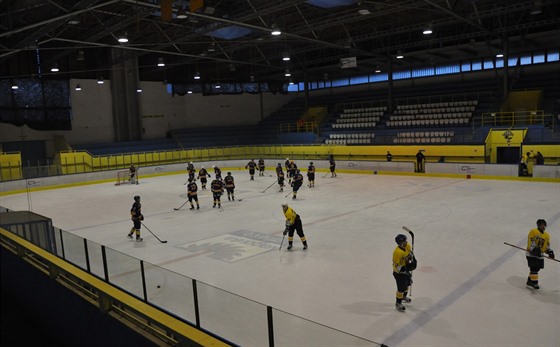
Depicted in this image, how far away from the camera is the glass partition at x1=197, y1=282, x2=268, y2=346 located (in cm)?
456

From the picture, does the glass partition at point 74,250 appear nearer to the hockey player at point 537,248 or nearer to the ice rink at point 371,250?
the ice rink at point 371,250

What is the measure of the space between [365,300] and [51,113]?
35.3 meters

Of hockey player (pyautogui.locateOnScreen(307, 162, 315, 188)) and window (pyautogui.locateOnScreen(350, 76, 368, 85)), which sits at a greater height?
window (pyautogui.locateOnScreen(350, 76, 368, 85))

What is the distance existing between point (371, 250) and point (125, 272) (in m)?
6.31

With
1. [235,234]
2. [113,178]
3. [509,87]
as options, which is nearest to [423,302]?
[235,234]

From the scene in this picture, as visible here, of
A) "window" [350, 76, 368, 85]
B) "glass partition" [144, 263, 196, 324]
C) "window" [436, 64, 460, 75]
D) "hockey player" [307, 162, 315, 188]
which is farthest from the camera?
"window" [350, 76, 368, 85]

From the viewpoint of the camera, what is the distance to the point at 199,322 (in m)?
5.33

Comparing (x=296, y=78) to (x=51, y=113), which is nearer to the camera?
(x=51, y=113)

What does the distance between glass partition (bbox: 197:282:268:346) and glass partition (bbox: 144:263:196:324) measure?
0.67ft

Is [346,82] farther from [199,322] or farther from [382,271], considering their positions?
[199,322]

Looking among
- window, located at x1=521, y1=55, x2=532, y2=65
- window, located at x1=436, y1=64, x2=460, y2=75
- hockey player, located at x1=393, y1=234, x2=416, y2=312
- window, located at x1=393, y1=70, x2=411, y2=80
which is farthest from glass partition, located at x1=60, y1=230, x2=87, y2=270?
window, located at x1=393, y1=70, x2=411, y2=80

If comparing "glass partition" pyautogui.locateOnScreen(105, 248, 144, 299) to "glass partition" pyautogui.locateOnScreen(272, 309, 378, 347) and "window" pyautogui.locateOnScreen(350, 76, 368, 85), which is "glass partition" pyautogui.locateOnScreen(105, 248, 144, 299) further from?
"window" pyautogui.locateOnScreen(350, 76, 368, 85)

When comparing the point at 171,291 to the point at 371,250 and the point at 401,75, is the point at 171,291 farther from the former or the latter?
the point at 401,75

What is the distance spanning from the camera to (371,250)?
10.7 meters
